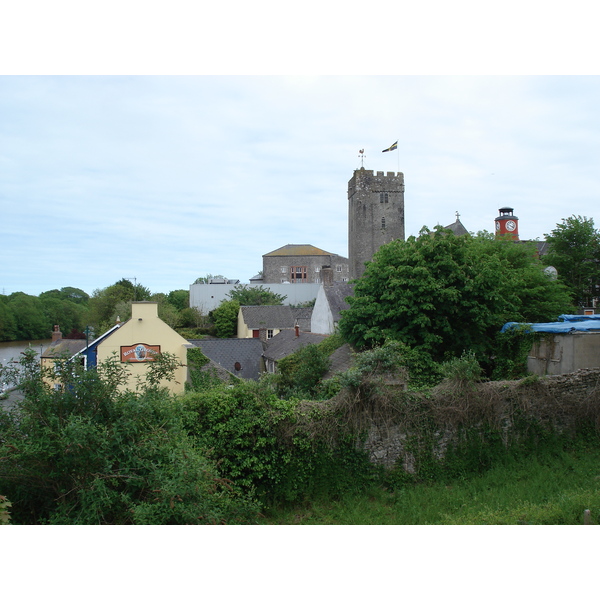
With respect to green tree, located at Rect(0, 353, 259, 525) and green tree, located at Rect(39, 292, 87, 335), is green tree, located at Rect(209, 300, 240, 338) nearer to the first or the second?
green tree, located at Rect(39, 292, 87, 335)

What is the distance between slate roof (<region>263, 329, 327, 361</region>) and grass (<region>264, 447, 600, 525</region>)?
51.1ft

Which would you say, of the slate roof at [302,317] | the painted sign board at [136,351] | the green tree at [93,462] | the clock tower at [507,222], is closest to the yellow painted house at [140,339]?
the painted sign board at [136,351]

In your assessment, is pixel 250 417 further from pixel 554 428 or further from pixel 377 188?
pixel 377 188

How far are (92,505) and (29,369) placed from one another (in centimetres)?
241

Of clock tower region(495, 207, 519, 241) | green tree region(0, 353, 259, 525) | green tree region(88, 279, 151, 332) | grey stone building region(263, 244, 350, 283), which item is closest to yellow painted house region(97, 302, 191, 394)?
green tree region(0, 353, 259, 525)

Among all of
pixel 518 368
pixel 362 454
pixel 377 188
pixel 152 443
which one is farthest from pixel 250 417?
pixel 377 188

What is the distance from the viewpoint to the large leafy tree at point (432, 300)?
1622 centimetres

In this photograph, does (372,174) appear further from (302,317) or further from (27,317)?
(27,317)

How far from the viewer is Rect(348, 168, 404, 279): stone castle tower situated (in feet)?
160

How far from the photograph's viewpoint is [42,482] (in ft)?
21.9

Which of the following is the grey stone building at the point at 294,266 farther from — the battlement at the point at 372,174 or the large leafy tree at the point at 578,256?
the large leafy tree at the point at 578,256

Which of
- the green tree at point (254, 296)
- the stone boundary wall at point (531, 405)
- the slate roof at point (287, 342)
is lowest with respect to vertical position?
the stone boundary wall at point (531, 405)

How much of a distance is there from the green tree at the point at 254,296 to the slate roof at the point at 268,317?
8702 mm

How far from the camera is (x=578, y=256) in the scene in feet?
116
